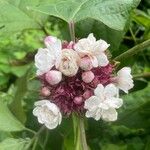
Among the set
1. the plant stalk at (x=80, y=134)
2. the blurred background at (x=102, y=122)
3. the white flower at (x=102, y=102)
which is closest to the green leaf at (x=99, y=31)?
the blurred background at (x=102, y=122)

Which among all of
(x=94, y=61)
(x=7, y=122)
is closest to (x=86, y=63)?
(x=94, y=61)

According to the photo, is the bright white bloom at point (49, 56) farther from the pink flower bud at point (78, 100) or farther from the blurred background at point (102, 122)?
the blurred background at point (102, 122)

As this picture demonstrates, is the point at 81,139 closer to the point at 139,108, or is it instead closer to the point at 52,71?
the point at 52,71

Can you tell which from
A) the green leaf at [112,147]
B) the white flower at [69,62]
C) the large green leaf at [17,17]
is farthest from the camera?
the green leaf at [112,147]

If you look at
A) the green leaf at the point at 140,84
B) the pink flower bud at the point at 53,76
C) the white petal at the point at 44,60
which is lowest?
the green leaf at the point at 140,84

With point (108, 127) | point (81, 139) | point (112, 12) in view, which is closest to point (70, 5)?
point (112, 12)

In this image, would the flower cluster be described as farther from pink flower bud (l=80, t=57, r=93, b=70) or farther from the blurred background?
the blurred background

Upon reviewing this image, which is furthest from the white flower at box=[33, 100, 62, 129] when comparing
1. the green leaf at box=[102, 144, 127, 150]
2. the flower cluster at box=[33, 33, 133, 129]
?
the green leaf at box=[102, 144, 127, 150]

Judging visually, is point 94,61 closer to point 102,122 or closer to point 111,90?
point 111,90
